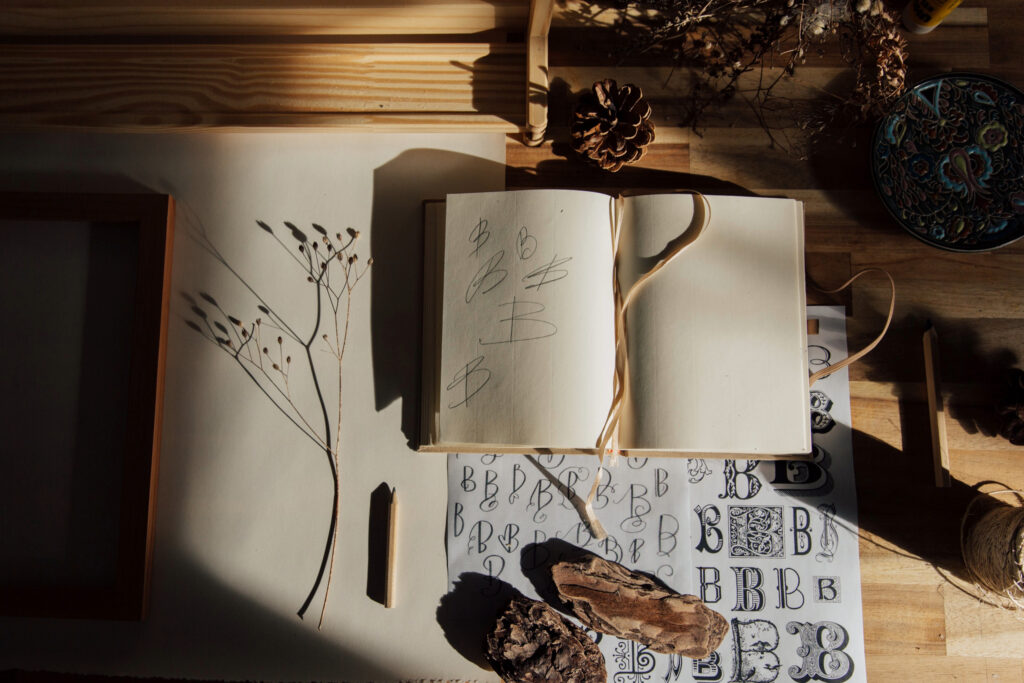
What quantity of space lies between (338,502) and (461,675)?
239mm

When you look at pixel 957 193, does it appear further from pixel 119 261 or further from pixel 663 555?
pixel 119 261

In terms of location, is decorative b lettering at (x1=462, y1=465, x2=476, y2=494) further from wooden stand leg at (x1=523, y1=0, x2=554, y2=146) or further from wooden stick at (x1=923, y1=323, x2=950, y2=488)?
wooden stick at (x1=923, y1=323, x2=950, y2=488)

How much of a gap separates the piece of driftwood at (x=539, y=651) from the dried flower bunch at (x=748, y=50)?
1.98 feet

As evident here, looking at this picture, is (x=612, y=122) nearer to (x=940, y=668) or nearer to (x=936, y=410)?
(x=936, y=410)

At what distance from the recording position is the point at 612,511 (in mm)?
729

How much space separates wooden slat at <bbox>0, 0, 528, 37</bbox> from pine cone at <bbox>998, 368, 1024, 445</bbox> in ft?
2.25

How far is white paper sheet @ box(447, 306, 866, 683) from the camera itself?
0.72 m

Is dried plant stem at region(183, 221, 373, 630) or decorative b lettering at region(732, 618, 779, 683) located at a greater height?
dried plant stem at region(183, 221, 373, 630)

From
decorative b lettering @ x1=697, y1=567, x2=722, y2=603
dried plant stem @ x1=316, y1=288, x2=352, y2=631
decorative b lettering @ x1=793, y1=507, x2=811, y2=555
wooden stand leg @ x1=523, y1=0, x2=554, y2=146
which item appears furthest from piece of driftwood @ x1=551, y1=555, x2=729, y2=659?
wooden stand leg @ x1=523, y1=0, x2=554, y2=146

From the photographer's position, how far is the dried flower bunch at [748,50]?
73 centimetres

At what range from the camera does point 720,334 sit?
663 mm

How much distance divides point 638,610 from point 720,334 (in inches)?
12.3

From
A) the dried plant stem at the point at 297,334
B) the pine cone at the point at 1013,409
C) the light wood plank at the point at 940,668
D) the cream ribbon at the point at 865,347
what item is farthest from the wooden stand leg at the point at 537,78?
the light wood plank at the point at 940,668

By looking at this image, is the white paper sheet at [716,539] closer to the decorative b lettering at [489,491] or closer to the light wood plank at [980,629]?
the decorative b lettering at [489,491]
